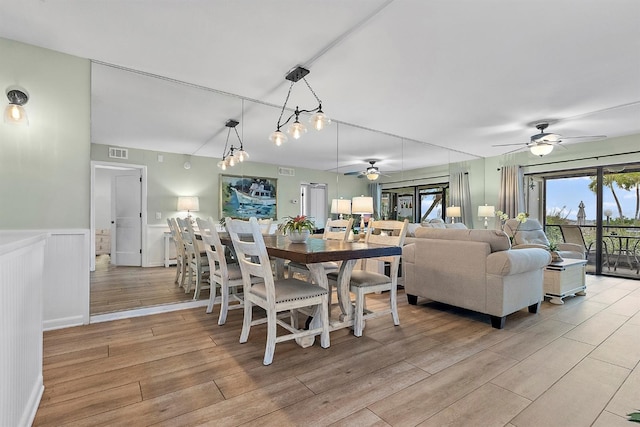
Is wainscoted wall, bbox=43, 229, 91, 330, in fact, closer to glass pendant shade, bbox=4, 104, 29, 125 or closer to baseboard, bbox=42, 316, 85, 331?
baseboard, bbox=42, 316, 85, 331

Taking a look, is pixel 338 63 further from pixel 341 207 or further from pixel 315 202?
pixel 341 207

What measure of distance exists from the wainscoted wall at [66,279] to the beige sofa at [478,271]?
3.31 metres

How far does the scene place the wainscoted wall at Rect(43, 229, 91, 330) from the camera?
8.45ft

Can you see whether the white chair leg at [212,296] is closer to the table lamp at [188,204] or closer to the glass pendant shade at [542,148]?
the table lamp at [188,204]

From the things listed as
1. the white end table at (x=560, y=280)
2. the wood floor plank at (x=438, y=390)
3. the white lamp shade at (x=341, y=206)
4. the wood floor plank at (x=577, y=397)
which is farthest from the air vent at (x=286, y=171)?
the wood floor plank at (x=577, y=397)

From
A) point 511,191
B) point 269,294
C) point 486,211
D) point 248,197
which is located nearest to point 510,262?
point 269,294

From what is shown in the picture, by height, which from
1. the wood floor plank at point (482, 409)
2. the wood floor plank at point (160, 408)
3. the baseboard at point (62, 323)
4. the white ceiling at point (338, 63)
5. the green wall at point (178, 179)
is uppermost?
the white ceiling at point (338, 63)

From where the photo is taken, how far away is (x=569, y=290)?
11.7ft

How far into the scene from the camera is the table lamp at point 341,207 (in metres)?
4.73

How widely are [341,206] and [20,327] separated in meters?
3.98

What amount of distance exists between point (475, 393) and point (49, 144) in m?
3.78

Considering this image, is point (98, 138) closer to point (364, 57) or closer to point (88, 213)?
point (88, 213)

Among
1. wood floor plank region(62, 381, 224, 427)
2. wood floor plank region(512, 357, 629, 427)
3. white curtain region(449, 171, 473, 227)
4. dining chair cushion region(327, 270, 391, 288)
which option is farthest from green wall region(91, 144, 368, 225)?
white curtain region(449, 171, 473, 227)

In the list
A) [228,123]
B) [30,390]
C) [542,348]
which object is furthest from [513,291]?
[228,123]
